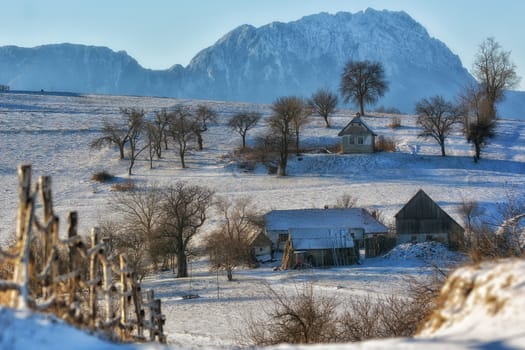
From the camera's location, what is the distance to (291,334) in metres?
14.6

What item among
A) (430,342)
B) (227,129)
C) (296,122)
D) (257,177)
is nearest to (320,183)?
(257,177)

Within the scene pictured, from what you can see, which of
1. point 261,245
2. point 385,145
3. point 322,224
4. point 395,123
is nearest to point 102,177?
point 261,245

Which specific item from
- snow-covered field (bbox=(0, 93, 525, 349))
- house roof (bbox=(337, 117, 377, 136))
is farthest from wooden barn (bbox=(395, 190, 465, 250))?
house roof (bbox=(337, 117, 377, 136))

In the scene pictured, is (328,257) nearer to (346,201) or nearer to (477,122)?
(346,201)

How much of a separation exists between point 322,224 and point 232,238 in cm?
765

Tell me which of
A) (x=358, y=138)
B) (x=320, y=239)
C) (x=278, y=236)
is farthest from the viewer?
(x=358, y=138)

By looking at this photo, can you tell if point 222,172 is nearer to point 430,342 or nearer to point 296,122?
point 296,122

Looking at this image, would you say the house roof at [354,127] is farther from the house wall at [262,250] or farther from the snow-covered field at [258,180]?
the house wall at [262,250]

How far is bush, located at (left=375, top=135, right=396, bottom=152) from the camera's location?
6697 cm

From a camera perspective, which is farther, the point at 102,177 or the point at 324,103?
the point at 324,103

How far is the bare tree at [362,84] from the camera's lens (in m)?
92.8

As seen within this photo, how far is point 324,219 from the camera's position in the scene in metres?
43.2

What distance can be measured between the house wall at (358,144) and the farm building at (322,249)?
1048 inches

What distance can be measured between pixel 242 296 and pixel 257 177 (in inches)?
1204
